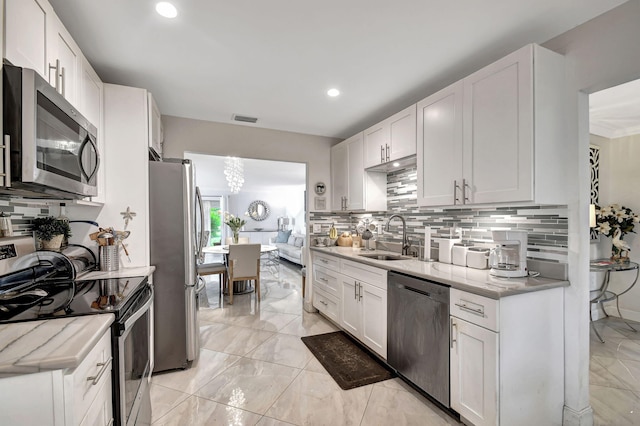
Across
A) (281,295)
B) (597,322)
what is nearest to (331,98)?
(281,295)

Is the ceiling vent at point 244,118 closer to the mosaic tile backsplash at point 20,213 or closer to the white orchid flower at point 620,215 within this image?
the mosaic tile backsplash at point 20,213

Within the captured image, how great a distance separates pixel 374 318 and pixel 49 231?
2386 millimetres

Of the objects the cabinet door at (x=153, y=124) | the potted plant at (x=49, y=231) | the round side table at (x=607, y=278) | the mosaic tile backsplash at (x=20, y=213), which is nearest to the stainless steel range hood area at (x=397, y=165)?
the round side table at (x=607, y=278)

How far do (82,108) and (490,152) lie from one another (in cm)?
261

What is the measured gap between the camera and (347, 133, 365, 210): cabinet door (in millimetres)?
3365

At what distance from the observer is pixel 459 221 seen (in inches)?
98.8

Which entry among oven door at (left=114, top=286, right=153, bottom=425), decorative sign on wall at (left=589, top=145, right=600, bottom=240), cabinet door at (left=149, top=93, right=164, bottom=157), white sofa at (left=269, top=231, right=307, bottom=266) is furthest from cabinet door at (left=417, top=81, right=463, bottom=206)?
white sofa at (left=269, top=231, right=307, bottom=266)

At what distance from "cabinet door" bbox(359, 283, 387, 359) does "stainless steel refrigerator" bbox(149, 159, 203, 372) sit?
149cm

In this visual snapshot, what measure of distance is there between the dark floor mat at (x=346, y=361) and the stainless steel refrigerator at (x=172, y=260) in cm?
113

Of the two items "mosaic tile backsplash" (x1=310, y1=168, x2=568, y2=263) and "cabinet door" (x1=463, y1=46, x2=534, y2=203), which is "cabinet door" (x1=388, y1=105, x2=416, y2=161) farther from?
"cabinet door" (x1=463, y1=46, x2=534, y2=203)

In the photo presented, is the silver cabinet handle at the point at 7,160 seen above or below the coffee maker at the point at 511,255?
above

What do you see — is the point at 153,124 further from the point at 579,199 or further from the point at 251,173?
the point at 251,173

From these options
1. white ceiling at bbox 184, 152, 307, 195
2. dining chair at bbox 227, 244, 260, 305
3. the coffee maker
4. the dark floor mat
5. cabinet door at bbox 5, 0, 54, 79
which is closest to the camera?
cabinet door at bbox 5, 0, 54, 79

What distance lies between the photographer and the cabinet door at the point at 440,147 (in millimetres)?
2111
